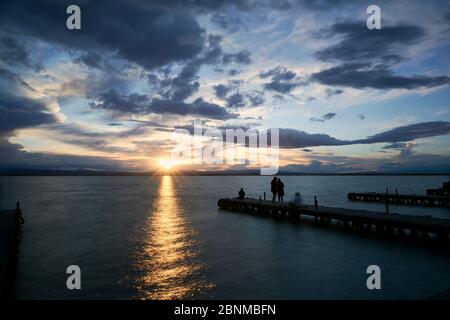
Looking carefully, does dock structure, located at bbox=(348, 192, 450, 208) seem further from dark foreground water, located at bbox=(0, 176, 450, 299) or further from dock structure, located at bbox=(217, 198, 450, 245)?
dark foreground water, located at bbox=(0, 176, 450, 299)

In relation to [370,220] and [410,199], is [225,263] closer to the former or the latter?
[370,220]

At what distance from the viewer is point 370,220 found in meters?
24.3

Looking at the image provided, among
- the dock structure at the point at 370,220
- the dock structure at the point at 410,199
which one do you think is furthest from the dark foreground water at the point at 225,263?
the dock structure at the point at 410,199

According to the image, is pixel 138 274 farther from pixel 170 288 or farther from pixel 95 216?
pixel 95 216

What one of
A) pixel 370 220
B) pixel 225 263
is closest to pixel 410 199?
pixel 370 220

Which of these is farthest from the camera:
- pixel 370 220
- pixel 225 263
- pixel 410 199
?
pixel 410 199

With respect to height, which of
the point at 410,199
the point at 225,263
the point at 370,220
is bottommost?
the point at 225,263

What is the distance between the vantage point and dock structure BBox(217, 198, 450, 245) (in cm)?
2075

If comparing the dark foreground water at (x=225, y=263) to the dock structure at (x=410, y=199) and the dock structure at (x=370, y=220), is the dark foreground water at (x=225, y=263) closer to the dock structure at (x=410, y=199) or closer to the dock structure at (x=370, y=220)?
the dock structure at (x=370, y=220)

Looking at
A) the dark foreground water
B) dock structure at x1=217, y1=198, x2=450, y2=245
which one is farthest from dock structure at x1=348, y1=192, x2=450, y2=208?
the dark foreground water

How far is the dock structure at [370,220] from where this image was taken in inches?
817

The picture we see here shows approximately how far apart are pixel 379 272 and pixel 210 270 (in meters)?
8.66
